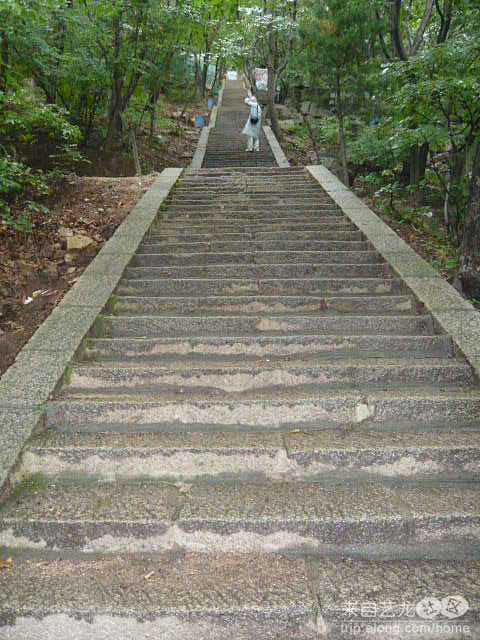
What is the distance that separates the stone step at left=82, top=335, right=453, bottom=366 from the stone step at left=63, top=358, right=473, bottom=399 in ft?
1.14

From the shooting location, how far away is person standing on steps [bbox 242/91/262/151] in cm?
1267

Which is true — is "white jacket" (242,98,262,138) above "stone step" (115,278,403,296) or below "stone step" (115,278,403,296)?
above

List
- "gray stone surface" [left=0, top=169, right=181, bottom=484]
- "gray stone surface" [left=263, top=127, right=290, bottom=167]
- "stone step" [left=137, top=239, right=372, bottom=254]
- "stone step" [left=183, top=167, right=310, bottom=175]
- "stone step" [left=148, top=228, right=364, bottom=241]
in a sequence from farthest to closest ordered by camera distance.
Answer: "gray stone surface" [left=263, top=127, right=290, bottom=167], "stone step" [left=183, top=167, right=310, bottom=175], "stone step" [left=148, top=228, right=364, bottom=241], "stone step" [left=137, top=239, right=372, bottom=254], "gray stone surface" [left=0, top=169, right=181, bottom=484]

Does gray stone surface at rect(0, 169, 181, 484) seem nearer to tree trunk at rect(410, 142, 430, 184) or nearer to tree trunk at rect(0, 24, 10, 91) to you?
tree trunk at rect(0, 24, 10, 91)

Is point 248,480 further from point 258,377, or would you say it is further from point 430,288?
point 430,288

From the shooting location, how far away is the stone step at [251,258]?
579 cm

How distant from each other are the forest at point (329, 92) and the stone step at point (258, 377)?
6.29 feet

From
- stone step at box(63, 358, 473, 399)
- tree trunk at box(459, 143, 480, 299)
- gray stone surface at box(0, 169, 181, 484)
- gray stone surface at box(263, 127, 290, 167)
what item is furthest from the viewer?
gray stone surface at box(263, 127, 290, 167)

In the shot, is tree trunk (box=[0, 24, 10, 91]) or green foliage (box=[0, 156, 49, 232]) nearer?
green foliage (box=[0, 156, 49, 232])

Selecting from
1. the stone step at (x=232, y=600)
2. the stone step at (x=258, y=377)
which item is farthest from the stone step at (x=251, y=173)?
the stone step at (x=232, y=600)

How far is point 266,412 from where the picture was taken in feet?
10.8

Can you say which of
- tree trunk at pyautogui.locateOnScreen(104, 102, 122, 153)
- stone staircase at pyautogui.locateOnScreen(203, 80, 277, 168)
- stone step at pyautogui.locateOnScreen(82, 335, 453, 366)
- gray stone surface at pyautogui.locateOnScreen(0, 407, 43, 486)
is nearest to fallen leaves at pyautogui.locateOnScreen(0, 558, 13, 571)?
gray stone surface at pyautogui.locateOnScreen(0, 407, 43, 486)

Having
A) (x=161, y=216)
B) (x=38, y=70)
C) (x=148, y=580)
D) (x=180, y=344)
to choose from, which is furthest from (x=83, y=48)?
(x=148, y=580)

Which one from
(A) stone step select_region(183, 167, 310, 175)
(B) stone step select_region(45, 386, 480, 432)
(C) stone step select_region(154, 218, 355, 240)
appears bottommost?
(B) stone step select_region(45, 386, 480, 432)
